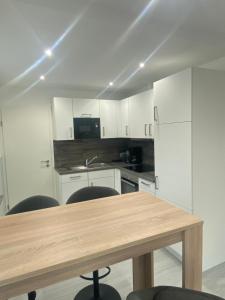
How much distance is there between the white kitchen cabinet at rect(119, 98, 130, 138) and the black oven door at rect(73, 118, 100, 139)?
1.62 feet

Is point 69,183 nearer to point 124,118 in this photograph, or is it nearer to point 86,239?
point 124,118

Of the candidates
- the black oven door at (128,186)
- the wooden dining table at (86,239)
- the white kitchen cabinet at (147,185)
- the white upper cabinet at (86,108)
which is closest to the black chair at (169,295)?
the wooden dining table at (86,239)

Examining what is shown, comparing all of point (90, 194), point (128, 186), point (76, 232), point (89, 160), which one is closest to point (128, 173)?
point (128, 186)

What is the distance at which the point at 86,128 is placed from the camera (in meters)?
3.86

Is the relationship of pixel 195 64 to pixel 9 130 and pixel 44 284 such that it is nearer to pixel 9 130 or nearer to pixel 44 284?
pixel 44 284

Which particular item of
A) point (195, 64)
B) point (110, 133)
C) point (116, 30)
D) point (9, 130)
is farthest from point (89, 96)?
point (116, 30)

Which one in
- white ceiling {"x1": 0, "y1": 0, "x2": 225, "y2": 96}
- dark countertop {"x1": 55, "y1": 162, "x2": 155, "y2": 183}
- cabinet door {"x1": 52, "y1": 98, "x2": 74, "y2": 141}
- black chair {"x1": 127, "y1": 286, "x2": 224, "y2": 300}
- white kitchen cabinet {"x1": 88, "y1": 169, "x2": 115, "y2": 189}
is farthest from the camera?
white kitchen cabinet {"x1": 88, "y1": 169, "x2": 115, "y2": 189}

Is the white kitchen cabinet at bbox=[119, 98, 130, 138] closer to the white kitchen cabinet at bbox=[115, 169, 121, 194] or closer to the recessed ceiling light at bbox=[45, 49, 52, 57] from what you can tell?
the white kitchen cabinet at bbox=[115, 169, 121, 194]

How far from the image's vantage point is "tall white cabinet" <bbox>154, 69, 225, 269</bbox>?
2.12 metres

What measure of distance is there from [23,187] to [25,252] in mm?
3141

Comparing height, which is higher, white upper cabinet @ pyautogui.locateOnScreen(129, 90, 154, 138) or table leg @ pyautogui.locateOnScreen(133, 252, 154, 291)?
white upper cabinet @ pyautogui.locateOnScreen(129, 90, 154, 138)

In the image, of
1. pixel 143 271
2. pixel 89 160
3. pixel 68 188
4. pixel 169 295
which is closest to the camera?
pixel 169 295

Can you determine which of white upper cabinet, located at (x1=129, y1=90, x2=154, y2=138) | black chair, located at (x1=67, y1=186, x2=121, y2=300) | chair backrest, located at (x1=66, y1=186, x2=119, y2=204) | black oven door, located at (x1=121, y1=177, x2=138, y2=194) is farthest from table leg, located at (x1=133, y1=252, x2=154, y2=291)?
white upper cabinet, located at (x1=129, y1=90, x2=154, y2=138)

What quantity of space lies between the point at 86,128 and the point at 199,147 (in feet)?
7.29
